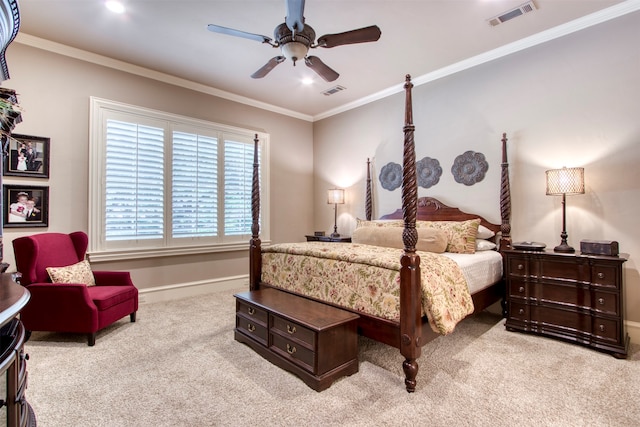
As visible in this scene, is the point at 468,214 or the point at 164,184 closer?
the point at 468,214

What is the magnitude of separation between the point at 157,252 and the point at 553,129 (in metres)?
4.99

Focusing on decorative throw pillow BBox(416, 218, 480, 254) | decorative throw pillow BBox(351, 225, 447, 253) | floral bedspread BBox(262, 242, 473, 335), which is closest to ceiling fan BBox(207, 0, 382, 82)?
floral bedspread BBox(262, 242, 473, 335)

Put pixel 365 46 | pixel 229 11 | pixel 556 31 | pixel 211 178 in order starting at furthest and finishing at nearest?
1. pixel 211 178
2. pixel 365 46
3. pixel 556 31
4. pixel 229 11

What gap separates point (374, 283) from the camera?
240cm

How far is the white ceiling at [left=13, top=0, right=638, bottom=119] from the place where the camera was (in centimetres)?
291

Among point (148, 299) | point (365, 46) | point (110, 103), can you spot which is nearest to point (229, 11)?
point (365, 46)

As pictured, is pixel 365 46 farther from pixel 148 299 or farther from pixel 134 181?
pixel 148 299

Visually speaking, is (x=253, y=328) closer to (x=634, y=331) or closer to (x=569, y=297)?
(x=569, y=297)

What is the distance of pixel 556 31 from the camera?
329 centimetres

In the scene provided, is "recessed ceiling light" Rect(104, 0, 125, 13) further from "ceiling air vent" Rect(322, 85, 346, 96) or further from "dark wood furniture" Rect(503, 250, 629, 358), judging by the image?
"dark wood furniture" Rect(503, 250, 629, 358)

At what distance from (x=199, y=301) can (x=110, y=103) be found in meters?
2.76

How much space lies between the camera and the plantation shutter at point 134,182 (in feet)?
12.9

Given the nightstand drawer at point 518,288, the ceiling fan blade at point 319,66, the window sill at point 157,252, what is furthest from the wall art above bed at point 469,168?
the window sill at point 157,252

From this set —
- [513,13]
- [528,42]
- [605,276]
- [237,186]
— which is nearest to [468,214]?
[605,276]
